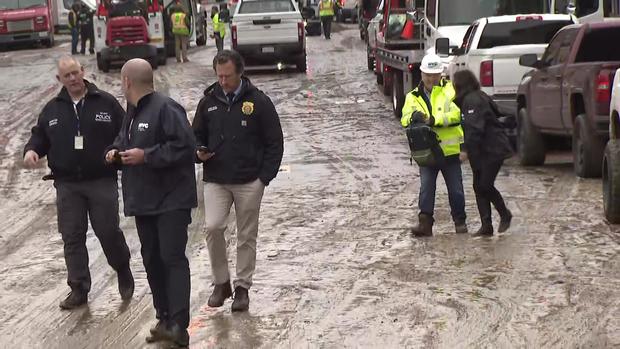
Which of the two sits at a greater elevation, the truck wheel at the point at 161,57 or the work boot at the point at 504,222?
the work boot at the point at 504,222

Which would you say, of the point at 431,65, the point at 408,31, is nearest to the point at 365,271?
the point at 431,65

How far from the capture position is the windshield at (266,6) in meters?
32.6

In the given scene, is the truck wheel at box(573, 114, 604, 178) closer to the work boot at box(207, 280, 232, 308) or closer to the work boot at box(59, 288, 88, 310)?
the work boot at box(207, 280, 232, 308)

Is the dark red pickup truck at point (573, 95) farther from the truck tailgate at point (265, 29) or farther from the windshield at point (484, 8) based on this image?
the truck tailgate at point (265, 29)

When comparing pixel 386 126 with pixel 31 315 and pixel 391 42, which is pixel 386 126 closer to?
pixel 391 42

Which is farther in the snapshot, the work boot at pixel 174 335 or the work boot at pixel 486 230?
the work boot at pixel 486 230

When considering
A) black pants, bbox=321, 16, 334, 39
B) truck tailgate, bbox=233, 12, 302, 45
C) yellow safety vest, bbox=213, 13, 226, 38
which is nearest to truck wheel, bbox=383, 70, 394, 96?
truck tailgate, bbox=233, 12, 302, 45

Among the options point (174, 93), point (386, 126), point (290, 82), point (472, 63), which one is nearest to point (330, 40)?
point (290, 82)

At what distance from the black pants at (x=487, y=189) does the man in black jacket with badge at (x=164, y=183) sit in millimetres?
4315

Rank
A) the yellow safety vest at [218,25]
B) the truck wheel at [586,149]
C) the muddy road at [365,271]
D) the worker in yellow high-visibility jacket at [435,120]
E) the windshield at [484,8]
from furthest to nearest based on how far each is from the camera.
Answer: the yellow safety vest at [218,25]
the windshield at [484,8]
the truck wheel at [586,149]
the worker in yellow high-visibility jacket at [435,120]
the muddy road at [365,271]

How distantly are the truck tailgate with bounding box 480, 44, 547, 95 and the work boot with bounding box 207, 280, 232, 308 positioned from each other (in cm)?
938

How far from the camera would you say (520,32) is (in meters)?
19.0

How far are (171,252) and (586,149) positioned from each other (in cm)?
773

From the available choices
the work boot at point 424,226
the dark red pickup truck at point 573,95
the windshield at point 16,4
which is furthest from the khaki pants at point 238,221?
the windshield at point 16,4
